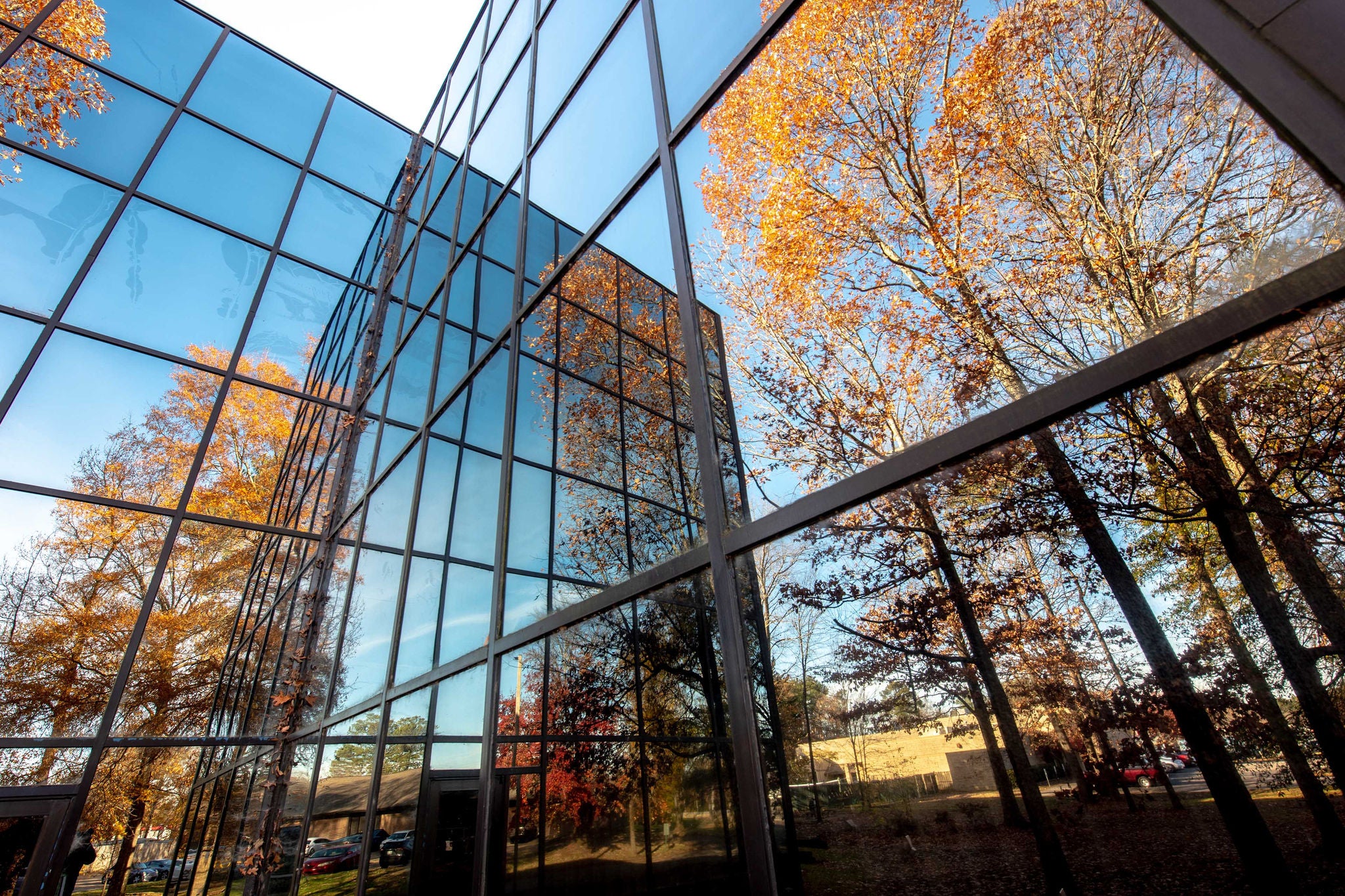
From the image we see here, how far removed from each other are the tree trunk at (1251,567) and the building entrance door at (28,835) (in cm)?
735

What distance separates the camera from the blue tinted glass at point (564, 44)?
13.1 ft

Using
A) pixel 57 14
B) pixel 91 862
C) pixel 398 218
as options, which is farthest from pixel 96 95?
pixel 91 862

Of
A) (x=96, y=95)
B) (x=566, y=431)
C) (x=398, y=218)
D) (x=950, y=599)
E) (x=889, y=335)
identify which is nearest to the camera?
(x=950, y=599)

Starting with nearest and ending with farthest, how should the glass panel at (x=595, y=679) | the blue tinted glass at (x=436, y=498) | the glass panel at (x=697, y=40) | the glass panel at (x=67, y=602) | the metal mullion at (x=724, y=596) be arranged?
1. the metal mullion at (x=724, y=596)
2. the glass panel at (x=595, y=679)
3. the glass panel at (x=697, y=40)
4. the blue tinted glass at (x=436, y=498)
5. the glass panel at (x=67, y=602)

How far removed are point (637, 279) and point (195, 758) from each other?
741 centimetres

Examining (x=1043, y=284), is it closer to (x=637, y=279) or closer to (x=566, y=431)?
(x=637, y=279)

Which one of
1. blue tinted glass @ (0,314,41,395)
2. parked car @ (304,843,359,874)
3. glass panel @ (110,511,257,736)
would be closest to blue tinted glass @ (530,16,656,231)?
parked car @ (304,843,359,874)

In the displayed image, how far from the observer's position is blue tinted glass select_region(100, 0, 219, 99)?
7.57m

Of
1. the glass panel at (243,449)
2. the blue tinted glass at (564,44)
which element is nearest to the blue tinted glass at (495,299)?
the blue tinted glass at (564,44)

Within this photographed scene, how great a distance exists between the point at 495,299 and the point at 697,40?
230 centimetres

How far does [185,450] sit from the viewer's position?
6641 mm

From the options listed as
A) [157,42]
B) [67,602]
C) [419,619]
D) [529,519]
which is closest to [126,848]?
[67,602]

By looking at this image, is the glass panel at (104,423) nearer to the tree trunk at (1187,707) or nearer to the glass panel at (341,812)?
the glass panel at (341,812)

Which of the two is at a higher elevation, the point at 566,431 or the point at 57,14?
the point at 57,14
